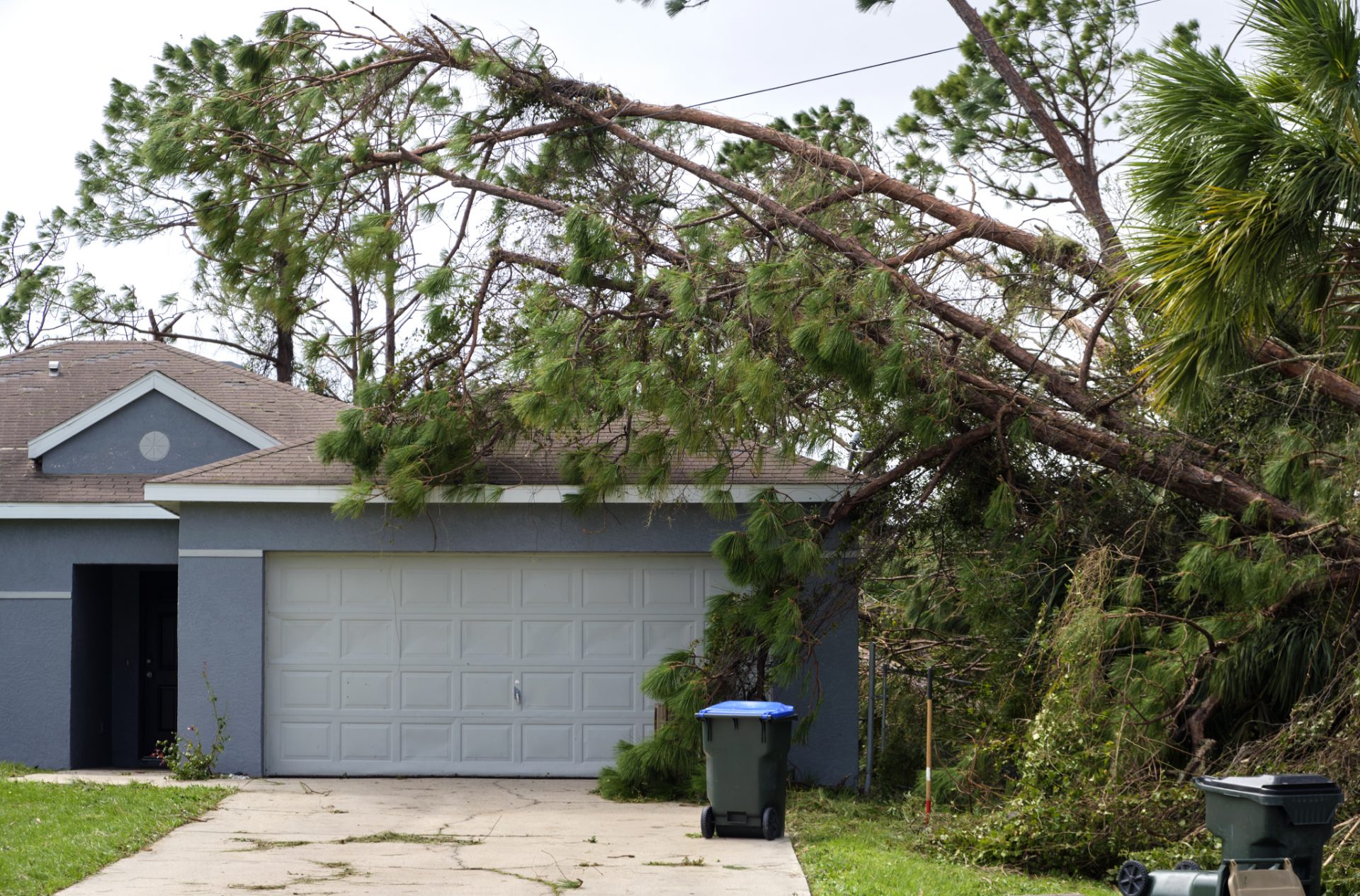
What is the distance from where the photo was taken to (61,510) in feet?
44.3

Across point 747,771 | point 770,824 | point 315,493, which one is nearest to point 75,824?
point 315,493

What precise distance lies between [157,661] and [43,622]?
172 centimetres

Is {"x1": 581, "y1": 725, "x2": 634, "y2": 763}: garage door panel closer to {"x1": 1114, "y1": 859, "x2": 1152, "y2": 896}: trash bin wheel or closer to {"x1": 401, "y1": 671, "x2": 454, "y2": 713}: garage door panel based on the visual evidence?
{"x1": 401, "y1": 671, "x2": 454, "y2": 713}: garage door panel

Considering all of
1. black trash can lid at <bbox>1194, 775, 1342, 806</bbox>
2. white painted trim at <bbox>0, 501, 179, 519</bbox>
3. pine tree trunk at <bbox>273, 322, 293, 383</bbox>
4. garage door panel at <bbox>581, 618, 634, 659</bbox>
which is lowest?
black trash can lid at <bbox>1194, 775, 1342, 806</bbox>

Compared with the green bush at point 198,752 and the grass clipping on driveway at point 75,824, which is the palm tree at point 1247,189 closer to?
the grass clipping on driveway at point 75,824

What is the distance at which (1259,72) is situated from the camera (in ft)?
26.4

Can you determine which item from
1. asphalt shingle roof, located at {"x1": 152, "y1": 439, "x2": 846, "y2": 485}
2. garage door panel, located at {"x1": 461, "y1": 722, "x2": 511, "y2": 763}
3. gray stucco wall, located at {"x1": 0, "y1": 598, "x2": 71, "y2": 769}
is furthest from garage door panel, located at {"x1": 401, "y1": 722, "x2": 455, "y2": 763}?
Result: gray stucco wall, located at {"x1": 0, "y1": 598, "x2": 71, "y2": 769}

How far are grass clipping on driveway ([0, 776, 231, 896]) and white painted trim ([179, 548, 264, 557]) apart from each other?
247 centimetres

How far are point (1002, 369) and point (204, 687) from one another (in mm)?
9038

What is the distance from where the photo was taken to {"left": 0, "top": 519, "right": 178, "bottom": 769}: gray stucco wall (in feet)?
44.3

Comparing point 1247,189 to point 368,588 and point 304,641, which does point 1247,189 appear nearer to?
point 368,588

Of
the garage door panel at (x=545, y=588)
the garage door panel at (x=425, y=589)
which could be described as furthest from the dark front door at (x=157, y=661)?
the garage door panel at (x=545, y=588)

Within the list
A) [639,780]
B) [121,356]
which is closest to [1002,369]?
[639,780]

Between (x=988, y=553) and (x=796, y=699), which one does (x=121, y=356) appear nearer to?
(x=796, y=699)
